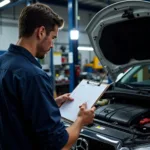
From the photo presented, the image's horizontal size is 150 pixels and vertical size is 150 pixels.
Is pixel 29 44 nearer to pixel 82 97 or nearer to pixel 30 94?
pixel 30 94

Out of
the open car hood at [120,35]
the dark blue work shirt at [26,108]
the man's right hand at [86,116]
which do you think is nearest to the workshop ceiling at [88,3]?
the open car hood at [120,35]

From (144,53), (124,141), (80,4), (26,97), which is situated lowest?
(124,141)

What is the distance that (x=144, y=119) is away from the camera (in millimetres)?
2197

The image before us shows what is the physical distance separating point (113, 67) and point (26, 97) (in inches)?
65.3

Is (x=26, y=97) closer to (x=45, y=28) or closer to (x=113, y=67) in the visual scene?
(x=45, y=28)

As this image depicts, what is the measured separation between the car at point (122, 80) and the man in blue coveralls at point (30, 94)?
0.78 metres

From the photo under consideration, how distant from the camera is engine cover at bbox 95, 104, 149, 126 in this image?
219 centimetres

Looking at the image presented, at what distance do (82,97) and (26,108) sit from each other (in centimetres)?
76

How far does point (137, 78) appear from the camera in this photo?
10.3ft

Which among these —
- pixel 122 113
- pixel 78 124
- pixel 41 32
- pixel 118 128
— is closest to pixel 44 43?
pixel 41 32

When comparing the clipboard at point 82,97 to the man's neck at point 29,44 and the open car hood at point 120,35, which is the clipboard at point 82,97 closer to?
the man's neck at point 29,44

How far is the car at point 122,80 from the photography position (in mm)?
2032

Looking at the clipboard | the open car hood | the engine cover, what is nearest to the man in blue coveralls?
the clipboard

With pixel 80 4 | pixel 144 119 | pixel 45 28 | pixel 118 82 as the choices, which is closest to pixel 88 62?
pixel 80 4
